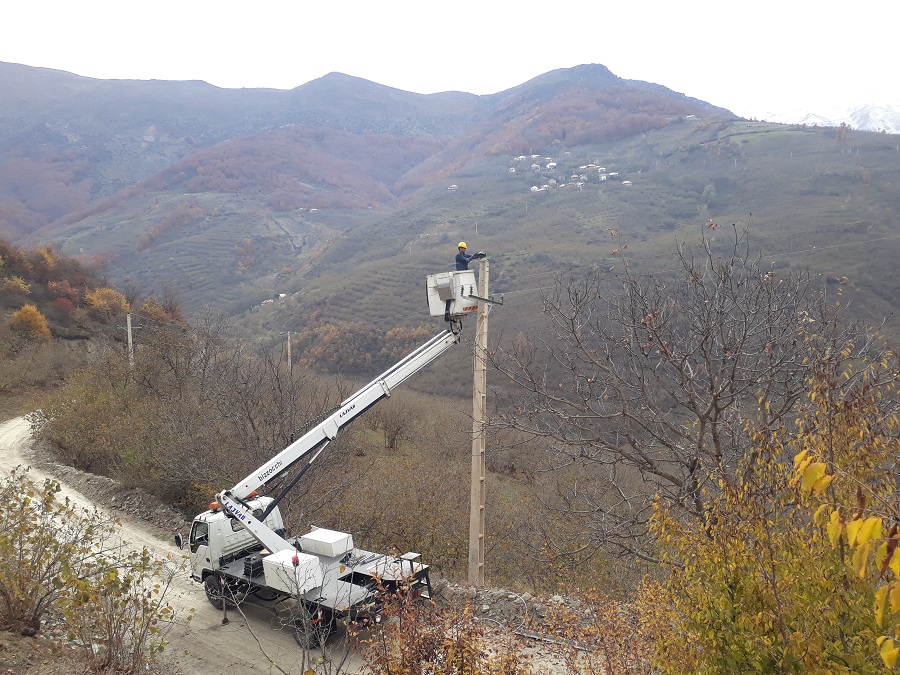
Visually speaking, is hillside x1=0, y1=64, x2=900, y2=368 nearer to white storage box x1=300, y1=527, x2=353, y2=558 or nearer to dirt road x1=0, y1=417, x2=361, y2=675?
white storage box x1=300, y1=527, x2=353, y2=558

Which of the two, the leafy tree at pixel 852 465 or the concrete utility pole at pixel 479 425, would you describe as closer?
the leafy tree at pixel 852 465

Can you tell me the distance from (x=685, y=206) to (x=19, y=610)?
10565 cm

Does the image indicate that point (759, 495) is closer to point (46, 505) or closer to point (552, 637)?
point (552, 637)

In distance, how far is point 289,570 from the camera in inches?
396

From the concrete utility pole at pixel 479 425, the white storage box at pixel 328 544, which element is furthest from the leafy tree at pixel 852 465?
the white storage box at pixel 328 544

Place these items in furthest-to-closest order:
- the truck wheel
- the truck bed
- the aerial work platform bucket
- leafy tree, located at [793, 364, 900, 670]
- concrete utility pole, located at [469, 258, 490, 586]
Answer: the truck wheel < the aerial work platform bucket < concrete utility pole, located at [469, 258, 490, 586] < the truck bed < leafy tree, located at [793, 364, 900, 670]

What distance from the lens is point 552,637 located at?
9328 mm

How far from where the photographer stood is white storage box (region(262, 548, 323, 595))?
391 inches

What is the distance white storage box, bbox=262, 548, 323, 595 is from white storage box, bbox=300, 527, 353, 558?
672 mm

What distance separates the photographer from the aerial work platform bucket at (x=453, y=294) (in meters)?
10.8

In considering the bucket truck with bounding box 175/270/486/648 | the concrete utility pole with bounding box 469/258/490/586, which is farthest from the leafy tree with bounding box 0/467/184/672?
the concrete utility pole with bounding box 469/258/490/586

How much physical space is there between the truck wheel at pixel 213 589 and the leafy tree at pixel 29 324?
116 ft

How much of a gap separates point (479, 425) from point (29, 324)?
40127mm

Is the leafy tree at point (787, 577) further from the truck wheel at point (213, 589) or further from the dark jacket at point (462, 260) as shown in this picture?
the truck wheel at point (213, 589)
